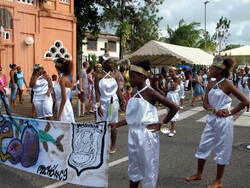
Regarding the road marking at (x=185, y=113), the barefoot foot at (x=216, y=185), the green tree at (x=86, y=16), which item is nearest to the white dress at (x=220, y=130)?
the barefoot foot at (x=216, y=185)

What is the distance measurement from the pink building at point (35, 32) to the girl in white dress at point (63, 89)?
11.0m

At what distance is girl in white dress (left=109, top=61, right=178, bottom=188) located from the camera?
367 cm

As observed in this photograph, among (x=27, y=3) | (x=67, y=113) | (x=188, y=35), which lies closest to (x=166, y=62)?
(x=27, y=3)

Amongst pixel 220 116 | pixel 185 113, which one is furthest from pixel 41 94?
pixel 185 113

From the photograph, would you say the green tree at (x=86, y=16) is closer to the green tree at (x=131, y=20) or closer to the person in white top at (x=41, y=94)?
the green tree at (x=131, y=20)

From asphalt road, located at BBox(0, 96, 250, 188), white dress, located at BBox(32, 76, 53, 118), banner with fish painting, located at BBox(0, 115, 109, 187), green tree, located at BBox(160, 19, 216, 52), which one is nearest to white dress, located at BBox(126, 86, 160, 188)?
banner with fish painting, located at BBox(0, 115, 109, 187)

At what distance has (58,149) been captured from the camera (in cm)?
470

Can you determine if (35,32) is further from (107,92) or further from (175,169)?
(175,169)

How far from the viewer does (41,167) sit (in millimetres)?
4852

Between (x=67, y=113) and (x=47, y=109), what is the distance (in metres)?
1.96

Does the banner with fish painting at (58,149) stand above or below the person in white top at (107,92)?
below

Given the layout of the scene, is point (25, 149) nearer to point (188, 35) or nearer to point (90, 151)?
point (90, 151)

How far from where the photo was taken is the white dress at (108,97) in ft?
21.5

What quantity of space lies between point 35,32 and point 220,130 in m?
14.8
